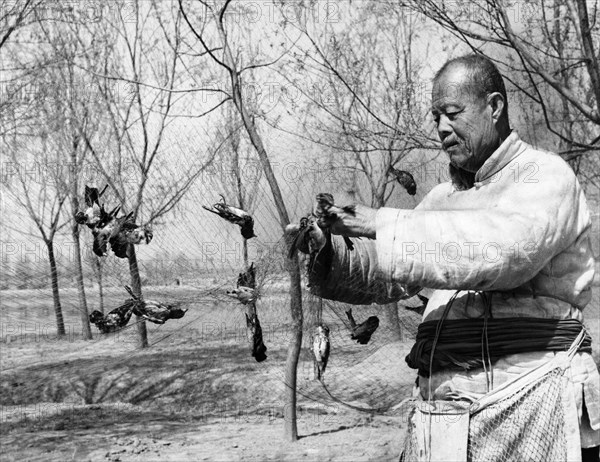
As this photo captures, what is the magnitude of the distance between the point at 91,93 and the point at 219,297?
7876mm

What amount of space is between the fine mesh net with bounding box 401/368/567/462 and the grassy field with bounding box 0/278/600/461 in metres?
1.38

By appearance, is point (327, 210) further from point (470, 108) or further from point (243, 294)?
point (243, 294)

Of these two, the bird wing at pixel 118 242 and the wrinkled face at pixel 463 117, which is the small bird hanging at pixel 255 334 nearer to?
the bird wing at pixel 118 242

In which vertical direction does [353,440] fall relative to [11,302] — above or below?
below

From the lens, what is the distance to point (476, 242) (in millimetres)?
1854

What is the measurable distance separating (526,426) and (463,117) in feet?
2.93

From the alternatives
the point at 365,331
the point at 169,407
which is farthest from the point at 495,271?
the point at 169,407

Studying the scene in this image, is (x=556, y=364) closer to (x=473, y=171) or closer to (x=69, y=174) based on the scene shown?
(x=473, y=171)

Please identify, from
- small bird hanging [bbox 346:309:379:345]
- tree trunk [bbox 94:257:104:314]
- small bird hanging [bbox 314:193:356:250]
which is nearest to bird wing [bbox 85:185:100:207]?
tree trunk [bbox 94:257:104:314]

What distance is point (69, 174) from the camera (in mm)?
7758

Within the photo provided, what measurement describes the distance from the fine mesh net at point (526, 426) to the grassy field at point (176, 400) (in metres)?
1.38

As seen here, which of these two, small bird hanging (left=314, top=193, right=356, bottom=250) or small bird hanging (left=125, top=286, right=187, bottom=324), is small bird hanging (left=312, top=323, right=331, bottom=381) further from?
small bird hanging (left=314, top=193, right=356, bottom=250)

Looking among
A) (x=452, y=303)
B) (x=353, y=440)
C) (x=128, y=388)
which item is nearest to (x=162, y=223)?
(x=452, y=303)

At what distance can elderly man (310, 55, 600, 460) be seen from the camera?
1884 mm
